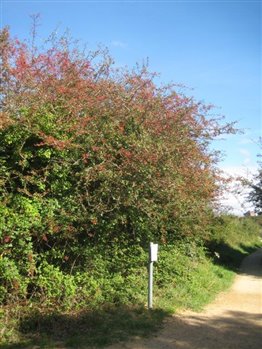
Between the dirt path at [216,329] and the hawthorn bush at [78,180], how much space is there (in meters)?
1.56

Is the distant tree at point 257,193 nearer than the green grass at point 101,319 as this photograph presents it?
No

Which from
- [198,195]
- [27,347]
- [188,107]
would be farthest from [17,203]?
[188,107]

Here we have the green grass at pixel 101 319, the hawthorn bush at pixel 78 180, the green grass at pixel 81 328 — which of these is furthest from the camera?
the hawthorn bush at pixel 78 180

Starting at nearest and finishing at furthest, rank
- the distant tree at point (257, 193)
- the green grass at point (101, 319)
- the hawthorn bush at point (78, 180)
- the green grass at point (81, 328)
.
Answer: the green grass at point (81, 328) < the green grass at point (101, 319) < the hawthorn bush at point (78, 180) < the distant tree at point (257, 193)

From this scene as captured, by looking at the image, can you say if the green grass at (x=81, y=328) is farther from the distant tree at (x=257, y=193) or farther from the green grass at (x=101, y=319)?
the distant tree at (x=257, y=193)

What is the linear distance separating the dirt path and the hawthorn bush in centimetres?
156

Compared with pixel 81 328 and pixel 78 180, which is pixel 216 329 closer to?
pixel 81 328

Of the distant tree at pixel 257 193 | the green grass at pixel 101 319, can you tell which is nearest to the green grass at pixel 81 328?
the green grass at pixel 101 319

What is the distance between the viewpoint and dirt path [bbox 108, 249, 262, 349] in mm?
6746

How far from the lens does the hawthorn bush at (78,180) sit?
8.02m

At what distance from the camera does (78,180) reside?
9.00 meters

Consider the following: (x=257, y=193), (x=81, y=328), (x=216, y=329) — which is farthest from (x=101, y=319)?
(x=257, y=193)

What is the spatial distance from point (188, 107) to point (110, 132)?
4198 millimetres

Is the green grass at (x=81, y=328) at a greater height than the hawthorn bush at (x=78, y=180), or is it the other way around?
the hawthorn bush at (x=78, y=180)
